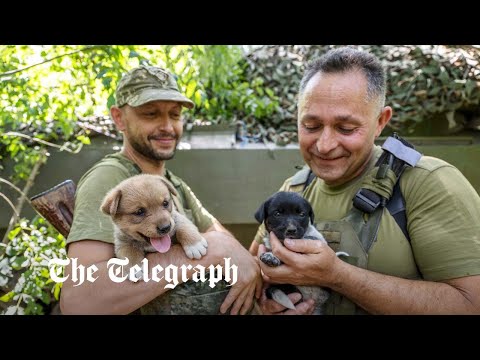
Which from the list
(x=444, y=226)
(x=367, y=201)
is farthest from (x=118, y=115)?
(x=444, y=226)

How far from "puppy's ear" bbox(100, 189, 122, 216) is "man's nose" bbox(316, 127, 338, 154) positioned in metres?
1.25

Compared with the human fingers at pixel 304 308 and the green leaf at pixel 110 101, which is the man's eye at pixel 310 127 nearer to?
the human fingers at pixel 304 308

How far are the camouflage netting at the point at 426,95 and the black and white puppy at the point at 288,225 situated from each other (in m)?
2.52

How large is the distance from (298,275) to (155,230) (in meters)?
0.90

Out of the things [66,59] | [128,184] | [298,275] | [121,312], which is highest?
[66,59]

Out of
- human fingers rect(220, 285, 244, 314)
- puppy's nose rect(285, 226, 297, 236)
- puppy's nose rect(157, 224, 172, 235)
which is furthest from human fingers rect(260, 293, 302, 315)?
puppy's nose rect(157, 224, 172, 235)

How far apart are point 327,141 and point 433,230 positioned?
0.77 metres

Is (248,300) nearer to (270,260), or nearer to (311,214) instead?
(270,260)

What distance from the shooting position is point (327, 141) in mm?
2559

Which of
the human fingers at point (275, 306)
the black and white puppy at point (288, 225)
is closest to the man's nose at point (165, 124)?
the black and white puppy at point (288, 225)

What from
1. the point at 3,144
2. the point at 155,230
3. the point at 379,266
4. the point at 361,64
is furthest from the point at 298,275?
the point at 3,144
